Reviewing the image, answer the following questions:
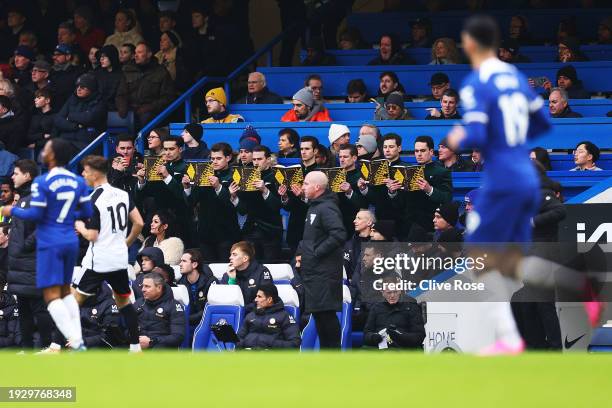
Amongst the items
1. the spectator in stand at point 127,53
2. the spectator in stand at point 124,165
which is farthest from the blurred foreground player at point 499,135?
the spectator in stand at point 127,53

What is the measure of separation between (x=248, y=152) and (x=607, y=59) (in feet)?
19.9

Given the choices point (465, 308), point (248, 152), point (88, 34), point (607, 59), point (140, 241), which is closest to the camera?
point (465, 308)

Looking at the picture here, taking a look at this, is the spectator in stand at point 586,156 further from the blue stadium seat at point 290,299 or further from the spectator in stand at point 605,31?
the spectator in stand at point 605,31

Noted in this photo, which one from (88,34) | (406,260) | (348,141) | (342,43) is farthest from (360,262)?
(88,34)

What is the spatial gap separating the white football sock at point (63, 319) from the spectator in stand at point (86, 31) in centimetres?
937

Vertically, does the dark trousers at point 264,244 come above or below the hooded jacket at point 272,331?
above

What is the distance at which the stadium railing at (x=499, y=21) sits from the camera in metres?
19.6

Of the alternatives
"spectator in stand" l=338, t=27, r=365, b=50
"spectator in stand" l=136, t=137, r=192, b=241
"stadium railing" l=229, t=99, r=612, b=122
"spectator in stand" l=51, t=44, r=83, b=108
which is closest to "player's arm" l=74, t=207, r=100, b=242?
"spectator in stand" l=136, t=137, r=192, b=241

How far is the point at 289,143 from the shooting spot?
1555cm

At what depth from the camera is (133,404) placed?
25.5 ft

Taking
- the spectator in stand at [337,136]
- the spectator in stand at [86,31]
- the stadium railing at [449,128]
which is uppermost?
the spectator in stand at [86,31]

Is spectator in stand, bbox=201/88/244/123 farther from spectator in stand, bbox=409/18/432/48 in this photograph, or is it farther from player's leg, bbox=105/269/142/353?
player's leg, bbox=105/269/142/353

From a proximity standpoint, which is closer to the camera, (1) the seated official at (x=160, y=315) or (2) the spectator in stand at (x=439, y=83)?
(1) the seated official at (x=160, y=315)

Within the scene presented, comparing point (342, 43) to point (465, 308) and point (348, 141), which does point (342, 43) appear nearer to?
point (348, 141)
